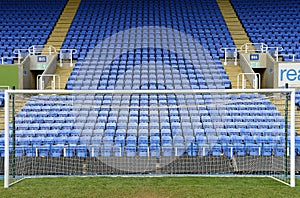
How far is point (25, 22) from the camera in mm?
20922

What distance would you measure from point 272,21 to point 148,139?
11.4 metres

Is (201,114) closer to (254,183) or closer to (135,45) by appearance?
(254,183)

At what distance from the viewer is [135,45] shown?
18.5m

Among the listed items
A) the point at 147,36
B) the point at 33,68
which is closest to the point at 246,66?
the point at 147,36

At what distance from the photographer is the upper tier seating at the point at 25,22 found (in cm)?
1886

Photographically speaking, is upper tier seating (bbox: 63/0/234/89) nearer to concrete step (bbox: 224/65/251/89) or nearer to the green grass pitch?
concrete step (bbox: 224/65/251/89)

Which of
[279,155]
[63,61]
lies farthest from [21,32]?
[279,155]

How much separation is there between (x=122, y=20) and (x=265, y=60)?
6959 millimetres

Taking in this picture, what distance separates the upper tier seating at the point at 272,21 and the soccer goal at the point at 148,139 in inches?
232

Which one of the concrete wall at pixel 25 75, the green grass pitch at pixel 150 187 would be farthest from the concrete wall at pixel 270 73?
the concrete wall at pixel 25 75

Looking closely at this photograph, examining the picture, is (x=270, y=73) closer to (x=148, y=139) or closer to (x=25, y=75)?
(x=148, y=139)

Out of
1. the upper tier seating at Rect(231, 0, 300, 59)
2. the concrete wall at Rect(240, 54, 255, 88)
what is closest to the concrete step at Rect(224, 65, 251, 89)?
the concrete wall at Rect(240, 54, 255, 88)

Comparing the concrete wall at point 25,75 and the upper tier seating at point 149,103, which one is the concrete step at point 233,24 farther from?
the concrete wall at point 25,75

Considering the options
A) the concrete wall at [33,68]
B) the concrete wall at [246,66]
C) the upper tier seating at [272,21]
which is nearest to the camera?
the concrete wall at [246,66]
